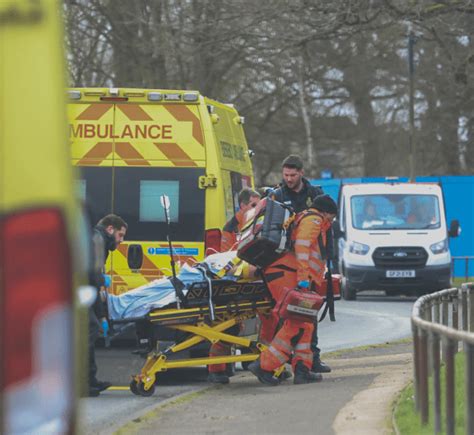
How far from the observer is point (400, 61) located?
4319cm

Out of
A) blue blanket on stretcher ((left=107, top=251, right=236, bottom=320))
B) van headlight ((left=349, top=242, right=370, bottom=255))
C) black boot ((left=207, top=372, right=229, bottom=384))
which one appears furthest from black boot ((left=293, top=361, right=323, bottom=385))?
van headlight ((left=349, top=242, right=370, bottom=255))

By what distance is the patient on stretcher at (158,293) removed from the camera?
11.5m

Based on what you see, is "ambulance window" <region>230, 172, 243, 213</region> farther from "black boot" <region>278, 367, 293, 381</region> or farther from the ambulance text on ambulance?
"black boot" <region>278, 367, 293, 381</region>

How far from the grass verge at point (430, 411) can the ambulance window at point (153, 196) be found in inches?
186

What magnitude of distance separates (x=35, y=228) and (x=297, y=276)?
8.65 meters

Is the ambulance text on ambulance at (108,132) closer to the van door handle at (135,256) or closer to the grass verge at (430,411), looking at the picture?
Result: the van door handle at (135,256)

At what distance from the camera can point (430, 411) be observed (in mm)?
8305

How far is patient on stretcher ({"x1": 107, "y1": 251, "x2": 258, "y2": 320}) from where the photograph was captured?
37.6 feet

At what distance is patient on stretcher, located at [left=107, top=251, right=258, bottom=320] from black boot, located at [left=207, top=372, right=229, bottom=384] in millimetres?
852

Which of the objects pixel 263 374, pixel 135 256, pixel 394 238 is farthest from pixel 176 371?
pixel 394 238

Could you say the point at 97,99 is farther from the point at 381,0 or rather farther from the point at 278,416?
the point at 381,0

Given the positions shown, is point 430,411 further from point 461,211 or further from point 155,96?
point 461,211

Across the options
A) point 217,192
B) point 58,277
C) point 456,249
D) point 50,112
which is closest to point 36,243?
point 58,277

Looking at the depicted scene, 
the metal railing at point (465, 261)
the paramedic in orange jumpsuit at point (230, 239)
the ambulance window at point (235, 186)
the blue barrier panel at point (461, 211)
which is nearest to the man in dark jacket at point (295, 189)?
the paramedic in orange jumpsuit at point (230, 239)
